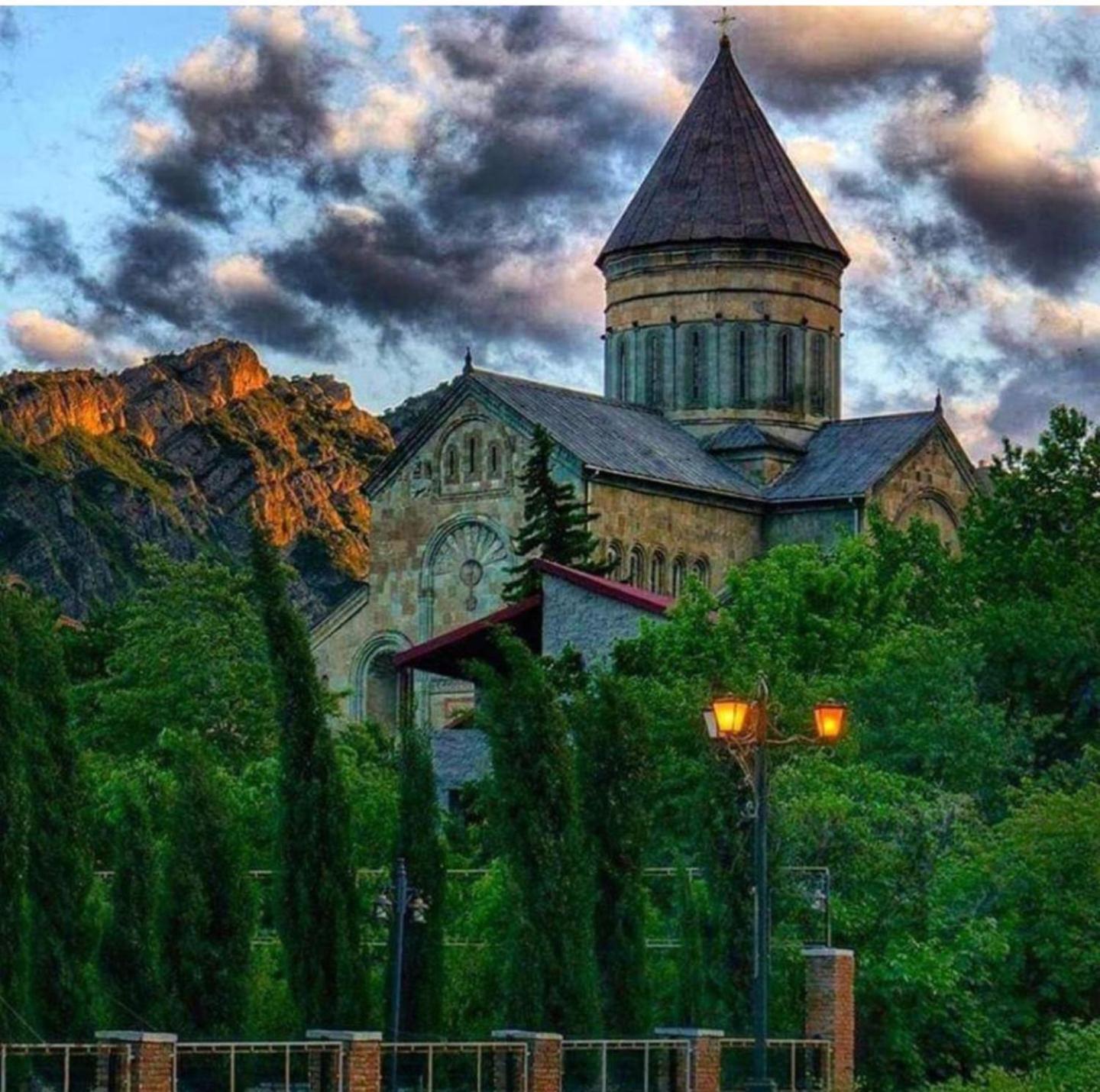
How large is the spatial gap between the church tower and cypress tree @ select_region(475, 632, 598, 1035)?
39434 mm

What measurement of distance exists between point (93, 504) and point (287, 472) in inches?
775

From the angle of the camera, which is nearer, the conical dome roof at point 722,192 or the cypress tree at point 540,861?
the cypress tree at point 540,861

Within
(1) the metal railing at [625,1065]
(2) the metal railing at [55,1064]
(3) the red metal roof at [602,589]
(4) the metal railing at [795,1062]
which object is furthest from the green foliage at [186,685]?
(2) the metal railing at [55,1064]

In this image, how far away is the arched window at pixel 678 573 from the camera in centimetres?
7112

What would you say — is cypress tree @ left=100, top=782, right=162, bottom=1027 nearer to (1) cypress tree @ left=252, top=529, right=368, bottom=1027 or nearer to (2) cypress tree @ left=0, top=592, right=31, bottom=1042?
(2) cypress tree @ left=0, top=592, right=31, bottom=1042

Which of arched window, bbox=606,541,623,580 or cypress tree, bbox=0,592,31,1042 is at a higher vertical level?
arched window, bbox=606,541,623,580

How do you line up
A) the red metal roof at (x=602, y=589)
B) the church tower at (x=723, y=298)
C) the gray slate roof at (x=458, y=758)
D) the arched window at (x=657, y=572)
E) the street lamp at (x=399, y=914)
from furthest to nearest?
the church tower at (x=723, y=298)
the arched window at (x=657, y=572)
the red metal roof at (x=602, y=589)
the gray slate roof at (x=458, y=758)
the street lamp at (x=399, y=914)

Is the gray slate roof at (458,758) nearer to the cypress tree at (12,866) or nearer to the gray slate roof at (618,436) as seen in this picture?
the gray slate roof at (618,436)

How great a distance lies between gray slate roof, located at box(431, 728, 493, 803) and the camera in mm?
53031

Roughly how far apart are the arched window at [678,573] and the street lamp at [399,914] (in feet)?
115

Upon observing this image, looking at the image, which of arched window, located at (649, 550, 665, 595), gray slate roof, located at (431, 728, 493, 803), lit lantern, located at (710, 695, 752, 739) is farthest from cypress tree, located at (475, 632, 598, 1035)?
arched window, located at (649, 550, 665, 595)

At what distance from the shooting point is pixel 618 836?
37406 millimetres

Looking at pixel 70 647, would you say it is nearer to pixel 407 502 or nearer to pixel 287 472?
pixel 407 502

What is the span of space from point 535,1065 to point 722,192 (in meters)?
46.2
